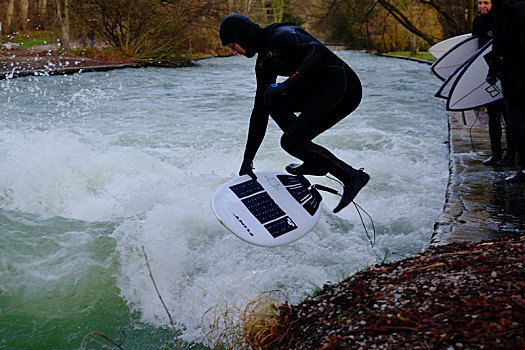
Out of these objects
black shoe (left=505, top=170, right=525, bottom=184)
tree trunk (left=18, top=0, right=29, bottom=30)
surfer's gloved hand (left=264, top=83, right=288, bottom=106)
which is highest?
surfer's gloved hand (left=264, top=83, right=288, bottom=106)

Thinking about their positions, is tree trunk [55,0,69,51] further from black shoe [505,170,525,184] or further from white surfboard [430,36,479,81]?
black shoe [505,170,525,184]

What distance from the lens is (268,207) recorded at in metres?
4.23

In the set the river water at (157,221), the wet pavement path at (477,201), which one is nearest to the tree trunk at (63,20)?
the river water at (157,221)

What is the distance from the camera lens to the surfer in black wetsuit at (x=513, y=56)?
4.20 metres

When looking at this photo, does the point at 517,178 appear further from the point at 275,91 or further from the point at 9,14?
the point at 9,14

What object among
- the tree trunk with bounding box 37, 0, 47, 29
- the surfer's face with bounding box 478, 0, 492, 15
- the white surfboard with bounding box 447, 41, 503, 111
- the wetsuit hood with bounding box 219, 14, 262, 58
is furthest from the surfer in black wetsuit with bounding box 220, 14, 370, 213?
the tree trunk with bounding box 37, 0, 47, 29

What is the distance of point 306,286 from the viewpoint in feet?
13.6

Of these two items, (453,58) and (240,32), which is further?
(453,58)

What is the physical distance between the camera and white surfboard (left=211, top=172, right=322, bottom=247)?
4.01m

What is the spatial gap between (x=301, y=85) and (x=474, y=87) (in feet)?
9.82

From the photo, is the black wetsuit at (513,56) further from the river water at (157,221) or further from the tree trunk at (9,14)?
the tree trunk at (9,14)

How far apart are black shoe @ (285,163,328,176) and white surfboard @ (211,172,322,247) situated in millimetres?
160

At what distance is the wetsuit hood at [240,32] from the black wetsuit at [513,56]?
6.22 ft

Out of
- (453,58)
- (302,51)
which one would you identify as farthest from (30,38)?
(302,51)
